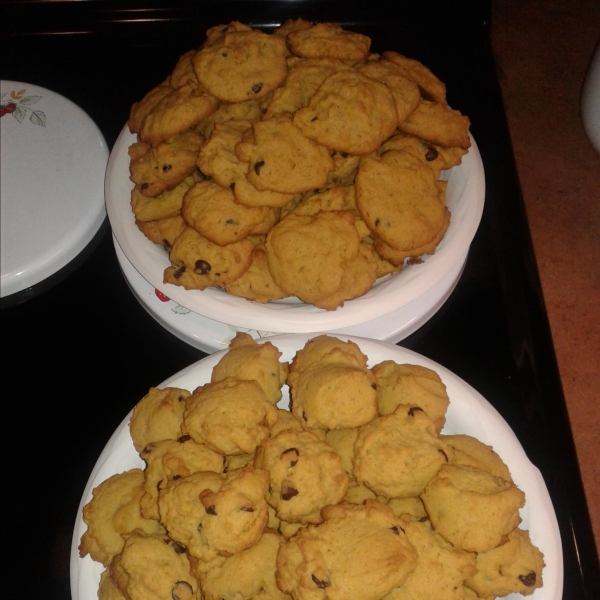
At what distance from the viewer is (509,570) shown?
63 centimetres

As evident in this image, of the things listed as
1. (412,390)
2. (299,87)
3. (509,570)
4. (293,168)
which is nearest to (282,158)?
(293,168)

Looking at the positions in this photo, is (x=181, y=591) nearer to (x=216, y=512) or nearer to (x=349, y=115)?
(x=216, y=512)

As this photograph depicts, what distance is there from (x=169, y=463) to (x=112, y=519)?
0.35 feet

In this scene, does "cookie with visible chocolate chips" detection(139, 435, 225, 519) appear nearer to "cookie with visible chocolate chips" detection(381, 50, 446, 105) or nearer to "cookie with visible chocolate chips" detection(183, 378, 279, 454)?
"cookie with visible chocolate chips" detection(183, 378, 279, 454)

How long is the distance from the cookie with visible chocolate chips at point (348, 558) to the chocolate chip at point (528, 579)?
0.12 m

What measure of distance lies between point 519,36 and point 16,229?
4.04ft

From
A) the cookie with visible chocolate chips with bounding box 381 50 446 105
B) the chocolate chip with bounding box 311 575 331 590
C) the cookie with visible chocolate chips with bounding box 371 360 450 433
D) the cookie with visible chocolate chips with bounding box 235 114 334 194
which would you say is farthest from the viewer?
the cookie with visible chocolate chips with bounding box 381 50 446 105

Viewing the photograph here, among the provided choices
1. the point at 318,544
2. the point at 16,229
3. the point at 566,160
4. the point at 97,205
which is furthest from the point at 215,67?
the point at 566,160

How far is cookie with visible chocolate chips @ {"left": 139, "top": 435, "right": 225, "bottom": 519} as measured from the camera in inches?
26.0

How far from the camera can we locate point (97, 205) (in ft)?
3.60

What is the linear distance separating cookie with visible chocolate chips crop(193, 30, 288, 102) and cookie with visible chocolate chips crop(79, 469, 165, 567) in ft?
1.82

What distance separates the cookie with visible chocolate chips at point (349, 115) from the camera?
81 centimetres

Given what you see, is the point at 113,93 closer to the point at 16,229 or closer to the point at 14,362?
the point at 16,229

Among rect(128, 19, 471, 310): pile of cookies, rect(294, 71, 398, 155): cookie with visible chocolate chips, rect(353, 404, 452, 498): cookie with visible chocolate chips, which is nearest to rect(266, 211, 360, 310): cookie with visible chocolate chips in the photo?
rect(128, 19, 471, 310): pile of cookies
